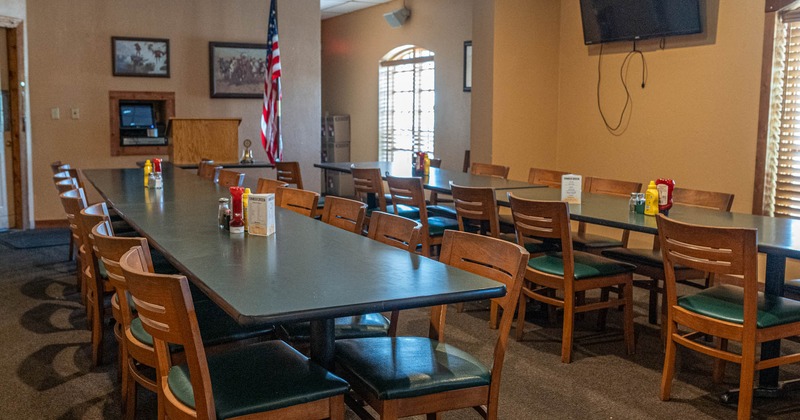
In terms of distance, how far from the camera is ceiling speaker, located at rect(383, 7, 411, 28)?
33.3 feet

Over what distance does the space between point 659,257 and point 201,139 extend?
4440mm

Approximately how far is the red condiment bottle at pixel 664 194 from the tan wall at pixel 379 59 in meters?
5.34

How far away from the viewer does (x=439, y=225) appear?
17.1 ft

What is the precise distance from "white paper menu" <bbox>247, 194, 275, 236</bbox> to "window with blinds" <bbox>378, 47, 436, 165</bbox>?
22.3 feet

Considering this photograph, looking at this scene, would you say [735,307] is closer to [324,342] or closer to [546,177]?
[324,342]

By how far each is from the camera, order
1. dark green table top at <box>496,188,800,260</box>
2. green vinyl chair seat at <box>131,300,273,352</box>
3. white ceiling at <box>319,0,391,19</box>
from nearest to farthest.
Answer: green vinyl chair seat at <box>131,300,273,352</box>, dark green table top at <box>496,188,800,260</box>, white ceiling at <box>319,0,391,19</box>

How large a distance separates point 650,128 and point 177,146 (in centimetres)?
415

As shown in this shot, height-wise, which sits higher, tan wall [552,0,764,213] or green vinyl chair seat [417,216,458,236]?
tan wall [552,0,764,213]

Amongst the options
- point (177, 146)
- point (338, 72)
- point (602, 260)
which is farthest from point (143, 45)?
point (602, 260)

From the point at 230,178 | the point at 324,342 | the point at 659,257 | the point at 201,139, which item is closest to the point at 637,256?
the point at 659,257

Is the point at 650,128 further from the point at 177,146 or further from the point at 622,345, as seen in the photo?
the point at 177,146

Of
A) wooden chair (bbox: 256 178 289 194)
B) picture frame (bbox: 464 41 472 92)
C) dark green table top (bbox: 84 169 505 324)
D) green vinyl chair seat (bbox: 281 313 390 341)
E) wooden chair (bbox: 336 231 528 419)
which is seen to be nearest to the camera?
dark green table top (bbox: 84 169 505 324)

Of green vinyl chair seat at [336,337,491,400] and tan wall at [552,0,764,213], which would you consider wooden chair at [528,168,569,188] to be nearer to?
tan wall at [552,0,764,213]

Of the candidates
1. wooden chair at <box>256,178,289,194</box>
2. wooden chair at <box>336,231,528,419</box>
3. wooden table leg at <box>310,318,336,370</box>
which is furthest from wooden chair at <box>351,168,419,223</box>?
wooden table leg at <box>310,318,336,370</box>
